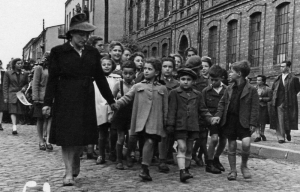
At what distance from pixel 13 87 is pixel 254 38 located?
39.0 ft

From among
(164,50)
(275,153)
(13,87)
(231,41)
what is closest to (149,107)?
(275,153)

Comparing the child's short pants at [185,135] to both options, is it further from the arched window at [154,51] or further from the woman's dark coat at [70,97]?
the arched window at [154,51]

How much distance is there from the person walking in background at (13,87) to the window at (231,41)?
1228 cm

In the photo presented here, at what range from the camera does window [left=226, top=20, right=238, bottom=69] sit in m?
22.2

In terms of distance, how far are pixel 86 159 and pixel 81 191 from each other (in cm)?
261

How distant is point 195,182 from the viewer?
20.7 ft

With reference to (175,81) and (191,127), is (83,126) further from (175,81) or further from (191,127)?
(175,81)

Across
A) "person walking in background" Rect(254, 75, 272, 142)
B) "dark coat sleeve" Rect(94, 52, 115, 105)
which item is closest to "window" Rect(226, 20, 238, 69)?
"person walking in background" Rect(254, 75, 272, 142)

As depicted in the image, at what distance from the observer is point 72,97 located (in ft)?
18.9

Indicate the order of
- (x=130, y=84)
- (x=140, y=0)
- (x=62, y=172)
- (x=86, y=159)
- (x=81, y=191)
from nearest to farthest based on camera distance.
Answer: (x=81, y=191)
(x=62, y=172)
(x=130, y=84)
(x=86, y=159)
(x=140, y=0)

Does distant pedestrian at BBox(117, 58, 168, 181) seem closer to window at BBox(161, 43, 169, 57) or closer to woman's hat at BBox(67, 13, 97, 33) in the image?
woman's hat at BBox(67, 13, 97, 33)

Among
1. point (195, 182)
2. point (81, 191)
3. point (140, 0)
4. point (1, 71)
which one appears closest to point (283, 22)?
point (1, 71)

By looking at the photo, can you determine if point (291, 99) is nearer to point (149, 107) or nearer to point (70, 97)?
point (149, 107)

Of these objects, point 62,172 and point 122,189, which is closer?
point 122,189
